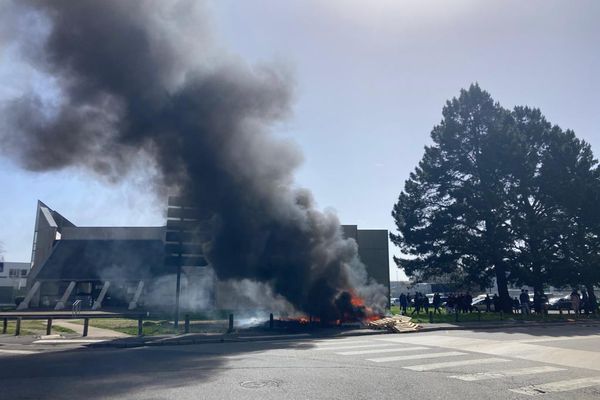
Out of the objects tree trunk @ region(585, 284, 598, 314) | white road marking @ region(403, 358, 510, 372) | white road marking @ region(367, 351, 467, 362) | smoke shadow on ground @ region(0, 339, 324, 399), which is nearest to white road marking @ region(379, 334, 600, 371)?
white road marking @ region(367, 351, 467, 362)

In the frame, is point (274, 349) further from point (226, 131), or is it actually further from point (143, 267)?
point (143, 267)

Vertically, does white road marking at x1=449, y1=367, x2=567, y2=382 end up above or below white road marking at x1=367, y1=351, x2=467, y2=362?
above

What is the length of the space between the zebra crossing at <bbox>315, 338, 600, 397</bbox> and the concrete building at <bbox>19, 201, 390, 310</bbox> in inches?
818

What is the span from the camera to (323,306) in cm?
2070

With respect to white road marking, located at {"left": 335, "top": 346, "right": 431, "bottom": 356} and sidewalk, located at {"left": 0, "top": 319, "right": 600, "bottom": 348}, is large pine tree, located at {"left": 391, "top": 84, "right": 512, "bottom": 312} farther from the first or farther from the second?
white road marking, located at {"left": 335, "top": 346, "right": 431, "bottom": 356}

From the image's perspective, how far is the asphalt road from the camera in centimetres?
693

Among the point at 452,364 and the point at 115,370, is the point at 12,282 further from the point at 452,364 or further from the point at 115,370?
the point at 452,364

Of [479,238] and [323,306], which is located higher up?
[479,238]

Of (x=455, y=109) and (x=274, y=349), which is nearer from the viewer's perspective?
(x=274, y=349)

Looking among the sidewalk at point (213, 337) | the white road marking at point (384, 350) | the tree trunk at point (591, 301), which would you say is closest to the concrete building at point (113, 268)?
the sidewalk at point (213, 337)

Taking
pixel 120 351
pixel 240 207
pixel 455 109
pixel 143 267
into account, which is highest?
pixel 455 109

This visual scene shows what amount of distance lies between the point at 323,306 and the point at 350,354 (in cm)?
966

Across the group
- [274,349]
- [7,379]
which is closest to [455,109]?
[274,349]

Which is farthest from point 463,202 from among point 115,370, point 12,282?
point 12,282
